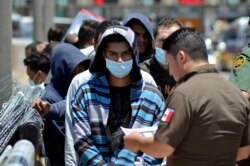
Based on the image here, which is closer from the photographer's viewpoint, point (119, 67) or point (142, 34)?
point (119, 67)

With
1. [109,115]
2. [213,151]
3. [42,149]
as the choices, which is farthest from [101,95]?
[42,149]

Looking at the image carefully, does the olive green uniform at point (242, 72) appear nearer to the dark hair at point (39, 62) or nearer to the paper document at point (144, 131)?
the paper document at point (144, 131)

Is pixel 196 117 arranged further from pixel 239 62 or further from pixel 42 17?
pixel 42 17

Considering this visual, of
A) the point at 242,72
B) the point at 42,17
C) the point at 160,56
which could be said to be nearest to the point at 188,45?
the point at 242,72

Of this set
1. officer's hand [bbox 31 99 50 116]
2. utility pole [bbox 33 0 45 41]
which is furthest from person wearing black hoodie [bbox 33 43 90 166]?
utility pole [bbox 33 0 45 41]

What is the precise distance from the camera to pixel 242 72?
15.9 feet

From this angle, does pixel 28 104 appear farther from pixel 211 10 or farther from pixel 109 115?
pixel 211 10

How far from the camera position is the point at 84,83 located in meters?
4.48

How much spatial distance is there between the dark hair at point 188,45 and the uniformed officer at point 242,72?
101cm

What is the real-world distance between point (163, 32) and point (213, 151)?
1.89 meters

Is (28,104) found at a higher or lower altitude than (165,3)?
higher

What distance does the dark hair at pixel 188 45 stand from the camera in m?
3.81

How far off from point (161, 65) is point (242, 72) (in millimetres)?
823

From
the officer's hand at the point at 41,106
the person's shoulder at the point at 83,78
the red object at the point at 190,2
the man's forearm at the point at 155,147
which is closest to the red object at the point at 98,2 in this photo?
the red object at the point at 190,2
